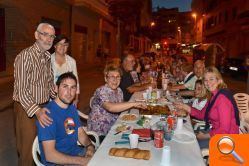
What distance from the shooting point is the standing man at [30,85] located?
134 inches

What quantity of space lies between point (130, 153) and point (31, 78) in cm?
169

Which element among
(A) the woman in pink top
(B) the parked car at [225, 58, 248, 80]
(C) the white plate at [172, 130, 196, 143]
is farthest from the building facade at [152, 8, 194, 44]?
(C) the white plate at [172, 130, 196, 143]

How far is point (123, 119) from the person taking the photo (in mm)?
3797

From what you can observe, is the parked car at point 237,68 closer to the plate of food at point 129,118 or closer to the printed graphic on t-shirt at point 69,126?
the plate of food at point 129,118

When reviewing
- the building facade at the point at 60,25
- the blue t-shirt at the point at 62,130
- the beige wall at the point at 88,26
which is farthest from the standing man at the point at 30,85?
the beige wall at the point at 88,26

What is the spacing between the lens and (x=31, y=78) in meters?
3.53

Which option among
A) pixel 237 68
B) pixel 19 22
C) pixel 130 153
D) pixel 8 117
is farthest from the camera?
pixel 237 68

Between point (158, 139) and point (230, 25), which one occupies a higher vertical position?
point (230, 25)

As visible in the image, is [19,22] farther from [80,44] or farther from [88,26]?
[88,26]

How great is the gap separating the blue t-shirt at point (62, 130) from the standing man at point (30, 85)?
18.2 inches

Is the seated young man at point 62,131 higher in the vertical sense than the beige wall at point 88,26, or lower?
lower

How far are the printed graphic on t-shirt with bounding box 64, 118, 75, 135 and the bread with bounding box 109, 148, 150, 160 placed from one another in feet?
2.13

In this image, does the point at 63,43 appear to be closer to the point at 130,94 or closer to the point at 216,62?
the point at 130,94

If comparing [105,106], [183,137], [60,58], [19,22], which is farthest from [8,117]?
[19,22]
